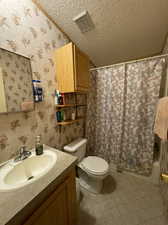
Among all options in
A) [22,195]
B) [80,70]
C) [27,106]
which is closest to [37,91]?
[27,106]

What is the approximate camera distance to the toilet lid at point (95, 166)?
1269 millimetres

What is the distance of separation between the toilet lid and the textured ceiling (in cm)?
184

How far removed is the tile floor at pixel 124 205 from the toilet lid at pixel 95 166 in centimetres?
39

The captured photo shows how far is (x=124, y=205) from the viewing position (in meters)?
1.22

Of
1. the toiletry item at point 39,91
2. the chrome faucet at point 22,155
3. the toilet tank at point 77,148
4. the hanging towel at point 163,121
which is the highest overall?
the toiletry item at point 39,91

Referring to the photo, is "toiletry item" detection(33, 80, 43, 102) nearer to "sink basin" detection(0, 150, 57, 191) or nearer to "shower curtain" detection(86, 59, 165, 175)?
"sink basin" detection(0, 150, 57, 191)

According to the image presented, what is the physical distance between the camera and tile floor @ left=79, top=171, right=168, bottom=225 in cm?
107

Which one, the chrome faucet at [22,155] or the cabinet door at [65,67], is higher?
the cabinet door at [65,67]

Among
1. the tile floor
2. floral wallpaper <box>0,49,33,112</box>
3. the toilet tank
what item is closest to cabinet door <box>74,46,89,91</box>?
floral wallpaper <box>0,49,33,112</box>

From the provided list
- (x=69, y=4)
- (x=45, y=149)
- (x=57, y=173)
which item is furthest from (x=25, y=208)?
(x=69, y=4)

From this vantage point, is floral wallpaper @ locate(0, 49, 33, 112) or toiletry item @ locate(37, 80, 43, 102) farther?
toiletry item @ locate(37, 80, 43, 102)

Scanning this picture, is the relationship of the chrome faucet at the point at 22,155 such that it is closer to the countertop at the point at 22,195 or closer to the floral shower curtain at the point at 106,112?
the countertop at the point at 22,195

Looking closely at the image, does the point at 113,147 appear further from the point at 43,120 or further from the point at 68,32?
the point at 68,32

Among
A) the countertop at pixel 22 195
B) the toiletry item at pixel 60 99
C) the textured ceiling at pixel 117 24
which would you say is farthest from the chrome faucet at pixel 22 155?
the textured ceiling at pixel 117 24
